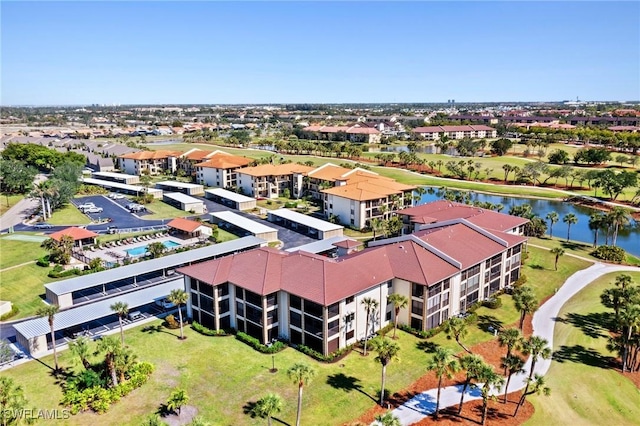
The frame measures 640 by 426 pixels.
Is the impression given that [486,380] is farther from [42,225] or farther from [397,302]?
[42,225]

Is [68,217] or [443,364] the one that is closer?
[443,364]

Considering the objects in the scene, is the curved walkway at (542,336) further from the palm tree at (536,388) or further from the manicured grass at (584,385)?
the palm tree at (536,388)

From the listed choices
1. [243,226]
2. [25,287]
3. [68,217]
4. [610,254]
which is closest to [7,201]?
[68,217]

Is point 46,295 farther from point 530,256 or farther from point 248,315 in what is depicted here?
point 530,256

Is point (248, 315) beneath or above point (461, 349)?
above

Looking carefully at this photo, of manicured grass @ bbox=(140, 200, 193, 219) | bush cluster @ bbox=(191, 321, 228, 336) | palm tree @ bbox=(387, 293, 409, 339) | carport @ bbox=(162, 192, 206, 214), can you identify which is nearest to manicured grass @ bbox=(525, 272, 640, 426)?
palm tree @ bbox=(387, 293, 409, 339)

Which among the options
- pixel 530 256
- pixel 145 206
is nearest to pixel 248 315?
pixel 530 256

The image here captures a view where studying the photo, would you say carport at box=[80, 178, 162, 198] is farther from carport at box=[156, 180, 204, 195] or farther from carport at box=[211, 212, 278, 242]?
carport at box=[211, 212, 278, 242]

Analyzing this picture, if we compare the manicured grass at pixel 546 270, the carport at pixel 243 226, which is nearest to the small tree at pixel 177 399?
the carport at pixel 243 226
